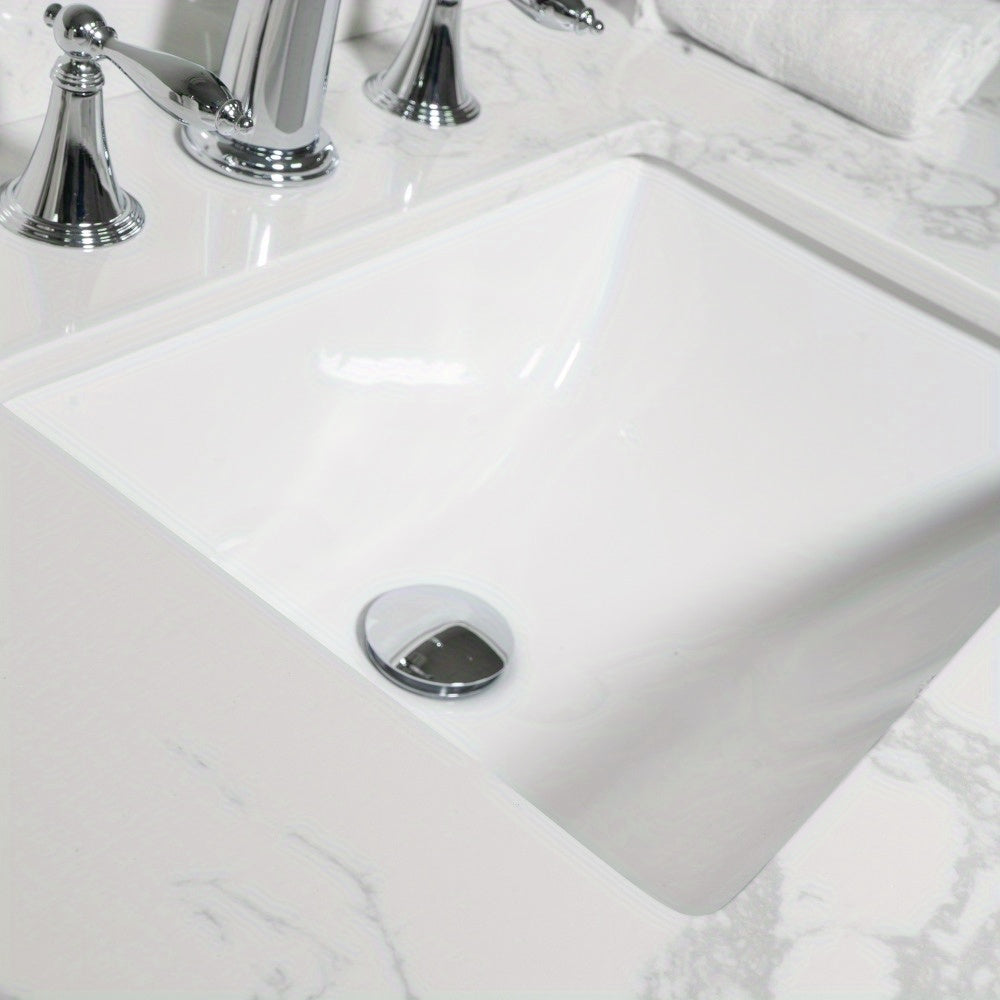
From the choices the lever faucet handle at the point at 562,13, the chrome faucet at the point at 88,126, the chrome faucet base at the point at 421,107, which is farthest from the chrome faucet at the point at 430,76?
the chrome faucet at the point at 88,126

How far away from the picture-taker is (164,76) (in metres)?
0.57

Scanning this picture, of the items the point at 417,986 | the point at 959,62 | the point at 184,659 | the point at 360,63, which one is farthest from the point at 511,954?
the point at 959,62

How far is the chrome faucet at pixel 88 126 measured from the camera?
572 mm

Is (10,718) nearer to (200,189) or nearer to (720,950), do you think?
(720,950)

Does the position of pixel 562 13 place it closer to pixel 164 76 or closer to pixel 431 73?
pixel 431 73

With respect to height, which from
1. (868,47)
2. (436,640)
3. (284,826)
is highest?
(868,47)

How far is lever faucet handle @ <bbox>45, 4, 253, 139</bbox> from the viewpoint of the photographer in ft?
1.86

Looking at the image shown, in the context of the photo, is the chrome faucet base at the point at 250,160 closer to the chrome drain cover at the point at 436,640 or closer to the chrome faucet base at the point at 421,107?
the chrome faucet base at the point at 421,107

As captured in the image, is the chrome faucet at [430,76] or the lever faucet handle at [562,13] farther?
the chrome faucet at [430,76]

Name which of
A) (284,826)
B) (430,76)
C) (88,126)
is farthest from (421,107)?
(284,826)

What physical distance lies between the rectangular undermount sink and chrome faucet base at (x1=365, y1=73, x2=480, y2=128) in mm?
80

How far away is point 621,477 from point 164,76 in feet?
1.22

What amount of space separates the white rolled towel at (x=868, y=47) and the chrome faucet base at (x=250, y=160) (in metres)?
0.41

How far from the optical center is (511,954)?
40 cm
